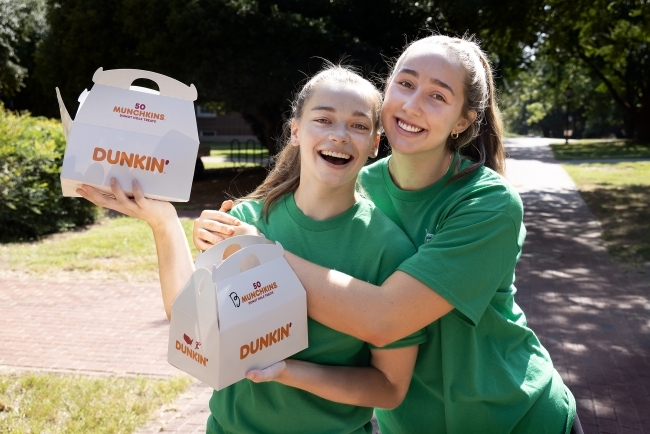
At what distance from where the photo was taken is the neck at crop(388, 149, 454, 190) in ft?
6.56

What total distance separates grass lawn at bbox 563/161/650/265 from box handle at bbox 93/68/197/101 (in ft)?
27.2

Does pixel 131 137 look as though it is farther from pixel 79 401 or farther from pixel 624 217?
pixel 624 217

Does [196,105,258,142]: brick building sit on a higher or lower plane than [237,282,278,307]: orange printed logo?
lower

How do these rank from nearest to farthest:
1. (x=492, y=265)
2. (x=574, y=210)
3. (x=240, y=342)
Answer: (x=240, y=342)
(x=492, y=265)
(x=574, y=210)

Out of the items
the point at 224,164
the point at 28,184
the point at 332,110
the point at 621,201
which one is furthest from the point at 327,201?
the point at 224,164

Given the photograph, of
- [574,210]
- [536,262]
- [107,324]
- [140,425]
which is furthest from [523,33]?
[140,425]

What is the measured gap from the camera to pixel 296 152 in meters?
2.17

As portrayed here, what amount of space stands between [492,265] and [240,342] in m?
0.69

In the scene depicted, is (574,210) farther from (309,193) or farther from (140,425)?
(309,193)

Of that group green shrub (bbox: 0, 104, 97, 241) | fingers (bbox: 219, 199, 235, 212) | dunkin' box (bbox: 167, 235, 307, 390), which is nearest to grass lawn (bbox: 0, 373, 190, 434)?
fingers (bbox: 219, 199, 235, 212)

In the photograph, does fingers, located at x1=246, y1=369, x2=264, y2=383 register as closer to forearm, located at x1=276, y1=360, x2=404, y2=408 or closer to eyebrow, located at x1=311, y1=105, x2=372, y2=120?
forearm, located at x1=276, y1=360, x2=404, y2=408

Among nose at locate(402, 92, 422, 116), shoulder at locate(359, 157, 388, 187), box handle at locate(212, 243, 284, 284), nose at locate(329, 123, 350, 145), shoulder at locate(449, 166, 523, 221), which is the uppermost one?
nose at locate(402, 92, 422, 116)

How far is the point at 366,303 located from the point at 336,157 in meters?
0.44

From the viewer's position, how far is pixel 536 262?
9.02 m
